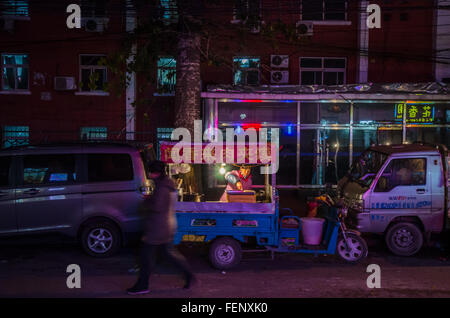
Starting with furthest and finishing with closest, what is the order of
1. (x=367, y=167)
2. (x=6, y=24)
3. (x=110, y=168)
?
(x=6, y=24), (x=367, y=167), (x=110, y=168)

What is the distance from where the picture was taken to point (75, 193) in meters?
8.20

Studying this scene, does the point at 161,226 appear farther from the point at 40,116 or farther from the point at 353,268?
the point at 40,116

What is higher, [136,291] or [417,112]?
[417,112]

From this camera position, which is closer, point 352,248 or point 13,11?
point 352,248

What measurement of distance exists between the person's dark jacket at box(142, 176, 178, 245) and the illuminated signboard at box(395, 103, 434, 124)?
35.0ft

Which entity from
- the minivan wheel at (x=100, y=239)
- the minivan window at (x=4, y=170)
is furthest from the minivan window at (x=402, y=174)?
the minivan window at (x=4, y=170)

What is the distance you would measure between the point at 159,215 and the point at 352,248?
3.80m

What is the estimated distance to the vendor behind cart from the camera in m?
8.54

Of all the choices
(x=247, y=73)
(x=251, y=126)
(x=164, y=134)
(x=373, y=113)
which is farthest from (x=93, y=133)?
(x=373, y=113)

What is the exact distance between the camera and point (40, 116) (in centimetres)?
1638

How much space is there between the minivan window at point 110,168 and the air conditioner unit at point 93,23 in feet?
30.3

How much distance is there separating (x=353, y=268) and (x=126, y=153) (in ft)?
15.4

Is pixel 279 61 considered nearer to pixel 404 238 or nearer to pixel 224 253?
pixel 404 238

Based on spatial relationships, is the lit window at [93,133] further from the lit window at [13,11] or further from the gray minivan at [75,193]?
the gray minivan at [75,193]
